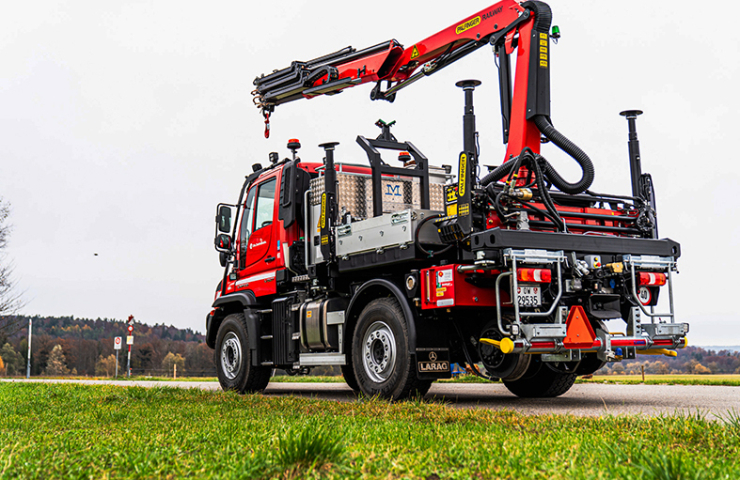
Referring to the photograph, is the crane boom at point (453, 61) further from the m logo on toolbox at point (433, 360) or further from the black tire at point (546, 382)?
the black tire at point (546, 382)

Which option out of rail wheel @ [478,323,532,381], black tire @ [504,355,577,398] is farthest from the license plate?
black tire @ [504,355,577,398]

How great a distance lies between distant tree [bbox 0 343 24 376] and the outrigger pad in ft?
267

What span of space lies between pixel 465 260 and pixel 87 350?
3643 inches

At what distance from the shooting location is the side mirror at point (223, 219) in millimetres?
→ 12438

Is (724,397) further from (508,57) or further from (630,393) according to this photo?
(508,57)

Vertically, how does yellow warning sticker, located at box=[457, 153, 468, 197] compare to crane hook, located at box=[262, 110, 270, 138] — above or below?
below

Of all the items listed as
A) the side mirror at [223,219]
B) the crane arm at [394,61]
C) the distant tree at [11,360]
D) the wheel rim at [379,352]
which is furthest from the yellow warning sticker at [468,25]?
the distant tree at [11,360]

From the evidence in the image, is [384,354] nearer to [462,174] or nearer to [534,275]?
[534,275]

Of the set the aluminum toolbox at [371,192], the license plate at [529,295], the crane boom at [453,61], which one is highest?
the crane boom at [453,61]

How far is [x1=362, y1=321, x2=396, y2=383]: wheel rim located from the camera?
8336 mm

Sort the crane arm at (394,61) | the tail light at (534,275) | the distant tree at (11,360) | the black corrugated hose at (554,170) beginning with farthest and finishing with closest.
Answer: the distant tree at (11,360) < the crane arm at (394,61) < the black corrugated hose at (554,170) < the tail light at (534,275)

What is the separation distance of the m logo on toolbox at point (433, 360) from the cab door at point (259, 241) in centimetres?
374

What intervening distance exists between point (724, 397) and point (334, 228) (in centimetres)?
554

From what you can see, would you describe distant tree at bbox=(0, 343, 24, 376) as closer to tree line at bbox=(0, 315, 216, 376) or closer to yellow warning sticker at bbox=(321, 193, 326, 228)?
tree line at bbox=(0, 315, 216, 376)
